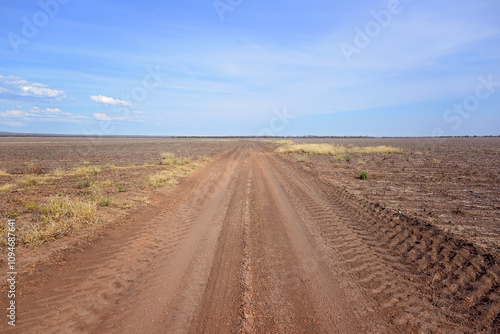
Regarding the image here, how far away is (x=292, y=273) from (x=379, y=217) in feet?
14.4

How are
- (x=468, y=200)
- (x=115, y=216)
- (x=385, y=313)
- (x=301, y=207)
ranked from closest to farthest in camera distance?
(x=385, y=313) < (x=115, y=216) < (x=301, y=207) < (x=468, y=200)

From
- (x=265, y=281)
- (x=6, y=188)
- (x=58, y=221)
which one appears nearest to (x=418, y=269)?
(x=265, y=281)

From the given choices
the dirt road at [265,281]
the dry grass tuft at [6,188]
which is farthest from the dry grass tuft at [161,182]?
the dry grass tuft at [6,188]

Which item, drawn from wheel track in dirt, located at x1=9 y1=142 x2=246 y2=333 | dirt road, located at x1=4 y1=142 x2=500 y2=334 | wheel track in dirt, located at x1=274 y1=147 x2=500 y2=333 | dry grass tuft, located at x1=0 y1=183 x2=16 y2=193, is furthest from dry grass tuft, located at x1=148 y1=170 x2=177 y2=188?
wheel track in dirt, located at x1=274 y1=147 x2=500 y2=333

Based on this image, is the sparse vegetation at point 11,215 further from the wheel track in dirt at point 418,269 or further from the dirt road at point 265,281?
the wheel track in dirt at point 418,269

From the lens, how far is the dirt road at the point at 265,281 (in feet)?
10.9

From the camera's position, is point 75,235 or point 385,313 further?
point 75,235

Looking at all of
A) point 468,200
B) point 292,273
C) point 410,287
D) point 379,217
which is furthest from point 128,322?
point 468,200

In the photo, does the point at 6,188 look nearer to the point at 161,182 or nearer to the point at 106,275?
the point at 161,182

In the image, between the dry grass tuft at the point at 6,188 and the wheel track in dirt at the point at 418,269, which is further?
the dry grass tuft at the point at 6,188

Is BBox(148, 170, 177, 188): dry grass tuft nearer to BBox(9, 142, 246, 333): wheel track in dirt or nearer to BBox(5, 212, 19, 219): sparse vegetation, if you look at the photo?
BBox(9, 142, 246, 333): wheel track in dirt

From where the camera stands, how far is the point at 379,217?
7.64m

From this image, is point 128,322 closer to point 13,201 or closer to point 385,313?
point 385,313

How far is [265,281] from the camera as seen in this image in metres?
4.25
